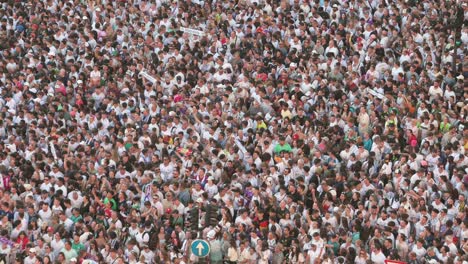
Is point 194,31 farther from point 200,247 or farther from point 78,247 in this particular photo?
point 200,247

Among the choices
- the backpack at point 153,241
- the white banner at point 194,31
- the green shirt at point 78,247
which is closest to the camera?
the green shirt at point 78,247

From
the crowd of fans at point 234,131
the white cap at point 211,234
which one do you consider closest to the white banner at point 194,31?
the crowd of fans at point 234,131

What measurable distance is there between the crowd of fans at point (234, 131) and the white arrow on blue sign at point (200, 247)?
66cm

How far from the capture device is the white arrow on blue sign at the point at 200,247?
22453mm

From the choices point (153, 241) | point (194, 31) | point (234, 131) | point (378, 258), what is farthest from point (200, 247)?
point (194, 31)

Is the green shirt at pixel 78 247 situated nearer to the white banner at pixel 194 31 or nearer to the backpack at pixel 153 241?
the backpack at pixel 153 241

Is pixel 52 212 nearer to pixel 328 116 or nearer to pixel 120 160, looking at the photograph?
pixel 120 160

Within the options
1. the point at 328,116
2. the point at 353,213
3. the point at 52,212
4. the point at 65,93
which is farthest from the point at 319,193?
the point at 65,93

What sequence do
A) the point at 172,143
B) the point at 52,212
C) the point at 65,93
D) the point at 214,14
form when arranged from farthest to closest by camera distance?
the point at 214,14
the point at 65,93
the point at 172,143
the point at 52,212

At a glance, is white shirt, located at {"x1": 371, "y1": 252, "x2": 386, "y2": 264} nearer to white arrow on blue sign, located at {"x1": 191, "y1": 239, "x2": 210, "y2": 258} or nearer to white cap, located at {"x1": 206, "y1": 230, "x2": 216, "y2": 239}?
white cap, located at {"x1": 206, "y1": 230, "x2": 216, "y2": 239}

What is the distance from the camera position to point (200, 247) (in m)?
22.5

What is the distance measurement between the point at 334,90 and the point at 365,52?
77.9 inches

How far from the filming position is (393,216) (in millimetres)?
23922

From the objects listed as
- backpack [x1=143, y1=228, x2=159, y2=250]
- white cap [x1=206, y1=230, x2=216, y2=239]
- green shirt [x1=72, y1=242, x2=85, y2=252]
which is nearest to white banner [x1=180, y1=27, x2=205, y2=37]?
backpack [x1=143, y1=228, x2=159, y2=250]
